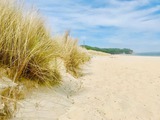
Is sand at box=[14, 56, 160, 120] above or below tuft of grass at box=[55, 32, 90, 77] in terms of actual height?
below

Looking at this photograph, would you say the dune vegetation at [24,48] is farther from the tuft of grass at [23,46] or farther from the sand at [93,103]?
the sand at [93,103]

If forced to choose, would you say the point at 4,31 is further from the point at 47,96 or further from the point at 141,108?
the point at 141,108

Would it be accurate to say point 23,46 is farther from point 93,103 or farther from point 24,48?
point 93,103

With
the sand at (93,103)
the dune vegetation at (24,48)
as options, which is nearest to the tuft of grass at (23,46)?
the dune vegetation at (24,48)

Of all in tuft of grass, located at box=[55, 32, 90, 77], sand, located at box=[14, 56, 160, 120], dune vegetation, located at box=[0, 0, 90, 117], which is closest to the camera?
sand, located at box=[14, 56, 160, 120]

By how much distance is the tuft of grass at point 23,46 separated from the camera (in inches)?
106

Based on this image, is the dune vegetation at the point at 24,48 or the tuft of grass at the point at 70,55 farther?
the tuft of grass at the point at 70,55

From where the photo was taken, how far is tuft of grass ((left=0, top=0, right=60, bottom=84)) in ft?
8.84

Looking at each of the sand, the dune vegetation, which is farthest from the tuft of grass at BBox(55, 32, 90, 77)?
the dune vegetation

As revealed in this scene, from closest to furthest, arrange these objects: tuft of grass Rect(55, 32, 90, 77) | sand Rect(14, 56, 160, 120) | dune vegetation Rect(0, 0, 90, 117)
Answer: sand Rect(14, 56, 160, 120)
dune vegetation Rect(0, 0, 90, 117)
tuft of grass Rect(55, 32, 90, 77)

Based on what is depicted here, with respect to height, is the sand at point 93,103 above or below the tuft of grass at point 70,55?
below

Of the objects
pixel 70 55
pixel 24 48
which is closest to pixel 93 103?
pixel 24 48

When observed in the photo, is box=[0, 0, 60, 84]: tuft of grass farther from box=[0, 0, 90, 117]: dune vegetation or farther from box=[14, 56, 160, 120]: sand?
box=[14, 56, 160, 120]: sand

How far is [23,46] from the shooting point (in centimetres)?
280
